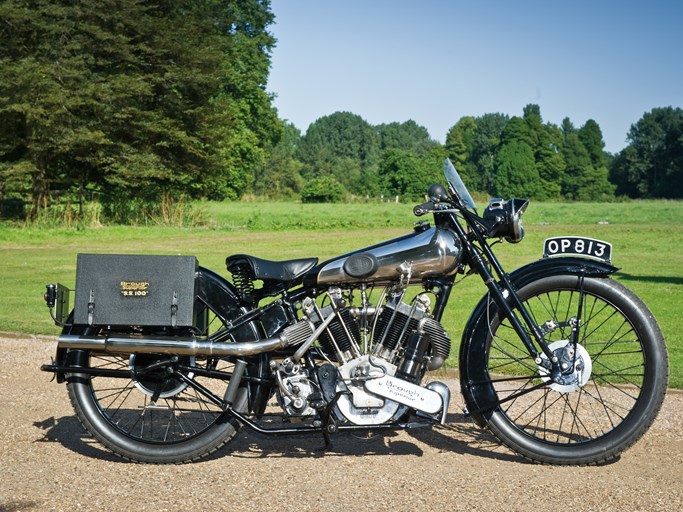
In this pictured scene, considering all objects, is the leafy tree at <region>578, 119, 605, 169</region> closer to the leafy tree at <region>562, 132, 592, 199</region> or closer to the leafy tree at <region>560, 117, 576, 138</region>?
the leafy tree at <region>562, 132, 592, 199</region>

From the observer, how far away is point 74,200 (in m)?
32.8

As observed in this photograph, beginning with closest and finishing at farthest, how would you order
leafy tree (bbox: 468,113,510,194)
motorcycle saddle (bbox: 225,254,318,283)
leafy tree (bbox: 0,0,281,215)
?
motorcycle saddle (bbox: 225,254,318,283) → leafy tree (bbox: 0,0,281,215) → leafy tree (bbox: 468,113,510,194)

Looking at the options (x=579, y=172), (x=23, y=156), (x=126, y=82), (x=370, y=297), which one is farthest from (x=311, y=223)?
(x=579, y=172)

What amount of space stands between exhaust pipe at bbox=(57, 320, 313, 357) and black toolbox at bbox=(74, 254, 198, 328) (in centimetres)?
9

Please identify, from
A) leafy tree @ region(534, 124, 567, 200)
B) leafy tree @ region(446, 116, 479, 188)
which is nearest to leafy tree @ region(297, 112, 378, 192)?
leafy tree @ region(446, 116, 479, 188)

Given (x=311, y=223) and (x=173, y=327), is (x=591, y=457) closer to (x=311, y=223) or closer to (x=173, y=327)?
(x=173, y=327)

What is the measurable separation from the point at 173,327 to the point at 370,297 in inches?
41.1

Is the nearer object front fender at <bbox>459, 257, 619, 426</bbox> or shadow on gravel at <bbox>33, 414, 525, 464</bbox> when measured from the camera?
front fender at <bbox>459, 257, 619, 426</bbox>

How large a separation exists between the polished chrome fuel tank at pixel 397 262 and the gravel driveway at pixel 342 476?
1002 millimetres

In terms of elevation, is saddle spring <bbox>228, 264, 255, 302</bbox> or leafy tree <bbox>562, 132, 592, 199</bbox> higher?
leafy tree <bbox>562, 132, 592, 199</bbox>

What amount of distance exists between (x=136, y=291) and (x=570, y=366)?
230 cm

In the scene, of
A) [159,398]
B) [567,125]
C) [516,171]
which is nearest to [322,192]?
[516,171]

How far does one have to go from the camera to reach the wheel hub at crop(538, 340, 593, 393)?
4.69 meters

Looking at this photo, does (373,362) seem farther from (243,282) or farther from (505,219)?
(505,219)
